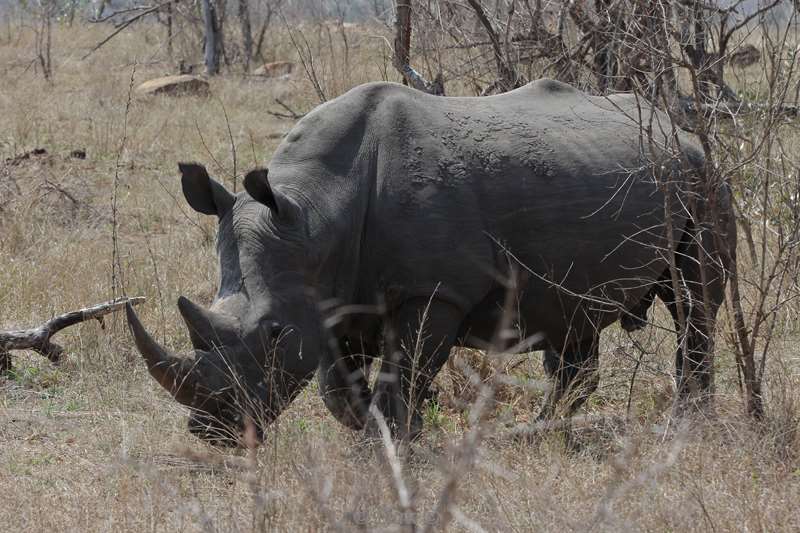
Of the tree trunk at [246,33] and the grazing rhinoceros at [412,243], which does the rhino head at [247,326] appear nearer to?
the grazing rhinoceros at [412,243]

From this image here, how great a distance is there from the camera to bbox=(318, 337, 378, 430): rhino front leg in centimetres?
509

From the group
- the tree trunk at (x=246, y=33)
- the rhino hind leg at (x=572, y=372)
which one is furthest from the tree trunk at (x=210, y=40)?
the rhino hind leg at (x=572, y=372)

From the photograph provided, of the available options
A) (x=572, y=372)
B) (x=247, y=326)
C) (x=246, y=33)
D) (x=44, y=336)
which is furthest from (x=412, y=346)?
(x=246, y=33)

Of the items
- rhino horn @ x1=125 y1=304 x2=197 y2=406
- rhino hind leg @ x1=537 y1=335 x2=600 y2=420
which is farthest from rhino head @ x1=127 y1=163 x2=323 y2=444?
rhino hind leg @ x1=537 y1=335 x2=600 y2=420

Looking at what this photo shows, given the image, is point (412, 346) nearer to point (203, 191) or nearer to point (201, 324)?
point (201, 324)

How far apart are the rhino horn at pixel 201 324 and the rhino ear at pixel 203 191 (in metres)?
0.55

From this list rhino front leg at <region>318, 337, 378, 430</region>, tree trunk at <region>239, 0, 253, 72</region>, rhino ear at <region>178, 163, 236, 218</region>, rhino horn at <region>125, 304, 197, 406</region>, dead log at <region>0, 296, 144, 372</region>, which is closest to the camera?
rhino horn at <region>125, 304, 197, 406</region>

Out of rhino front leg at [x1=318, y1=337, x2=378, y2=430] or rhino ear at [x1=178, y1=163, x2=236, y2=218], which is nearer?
rhino ear at [x1=178, y1=163, x2=236, y2=218]

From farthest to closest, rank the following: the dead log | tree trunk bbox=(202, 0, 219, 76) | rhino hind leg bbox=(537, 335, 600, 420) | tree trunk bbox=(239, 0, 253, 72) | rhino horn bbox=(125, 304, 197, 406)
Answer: tree trunk bbox=(239, 0, 253, 72), tree trunk bbox=(202, 0, 219, 76), the dead log, rhino hind leg bbox=(537, 335, 600, 420), rhino horn bbox=(125, 304, 197, 406)

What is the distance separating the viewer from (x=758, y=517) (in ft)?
11.8

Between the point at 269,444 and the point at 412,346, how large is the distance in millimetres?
856

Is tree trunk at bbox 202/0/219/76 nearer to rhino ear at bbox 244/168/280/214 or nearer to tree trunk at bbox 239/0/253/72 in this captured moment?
tree trunk at bbox 239/0/253/72

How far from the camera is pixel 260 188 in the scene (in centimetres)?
461

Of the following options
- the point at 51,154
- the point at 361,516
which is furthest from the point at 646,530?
the point at 51,154
